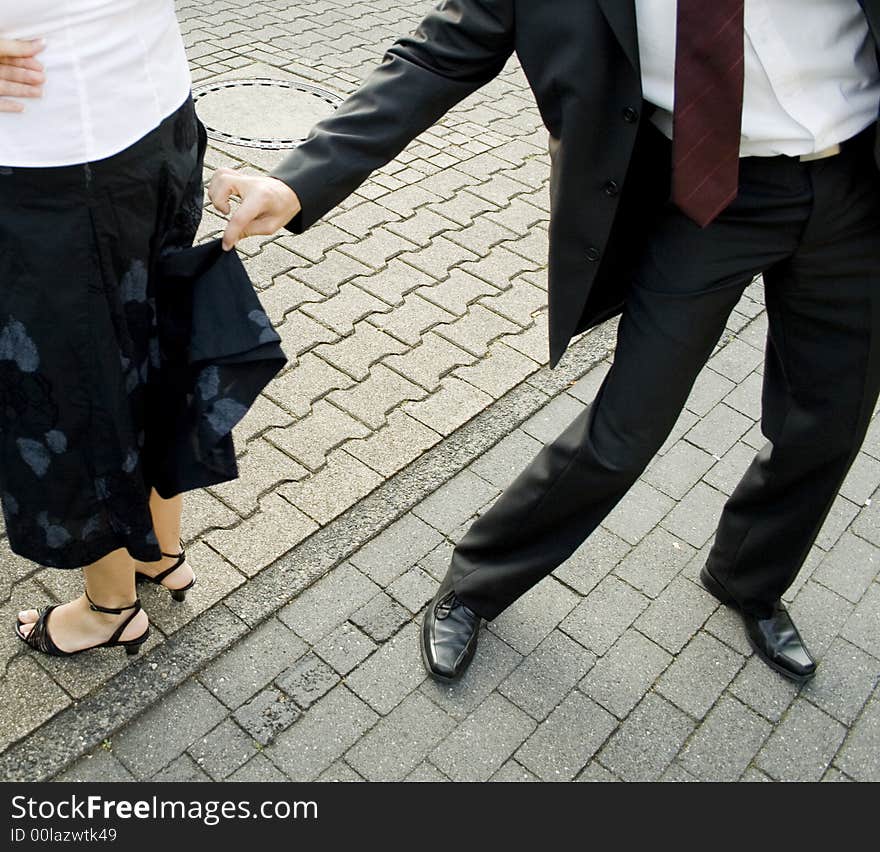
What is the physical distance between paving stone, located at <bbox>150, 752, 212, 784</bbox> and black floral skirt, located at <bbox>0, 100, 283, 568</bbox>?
0.50 metres

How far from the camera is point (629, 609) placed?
293 centimetres

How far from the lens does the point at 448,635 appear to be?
2.69 meters

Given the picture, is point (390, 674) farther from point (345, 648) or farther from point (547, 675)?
point (547, 675)

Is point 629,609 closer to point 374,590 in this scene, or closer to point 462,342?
point 374,590

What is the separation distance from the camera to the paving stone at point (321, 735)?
2444 millimetres

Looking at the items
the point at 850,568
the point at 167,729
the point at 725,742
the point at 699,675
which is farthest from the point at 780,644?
the point at 167,729

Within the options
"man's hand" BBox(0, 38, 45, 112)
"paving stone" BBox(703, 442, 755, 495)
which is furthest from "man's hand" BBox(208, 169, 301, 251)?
"paving stone" BBox(703, 442, 755, 495)

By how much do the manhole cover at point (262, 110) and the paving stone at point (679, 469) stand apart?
2471mm

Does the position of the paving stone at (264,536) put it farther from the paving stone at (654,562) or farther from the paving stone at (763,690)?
the paving stone at (763,690)

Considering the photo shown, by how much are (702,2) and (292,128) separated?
3.46 metres

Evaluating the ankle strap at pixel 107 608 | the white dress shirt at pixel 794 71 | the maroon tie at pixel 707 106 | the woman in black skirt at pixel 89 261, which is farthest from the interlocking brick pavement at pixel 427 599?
the white dress shirt at pixel 794 71

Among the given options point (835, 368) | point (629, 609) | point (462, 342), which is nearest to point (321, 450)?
point (462, 342)

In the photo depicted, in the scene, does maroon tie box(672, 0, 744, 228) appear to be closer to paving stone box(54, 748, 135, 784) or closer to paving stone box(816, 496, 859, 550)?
paving stone box(816, 496, 859, 550)

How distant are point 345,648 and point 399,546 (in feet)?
1.33
